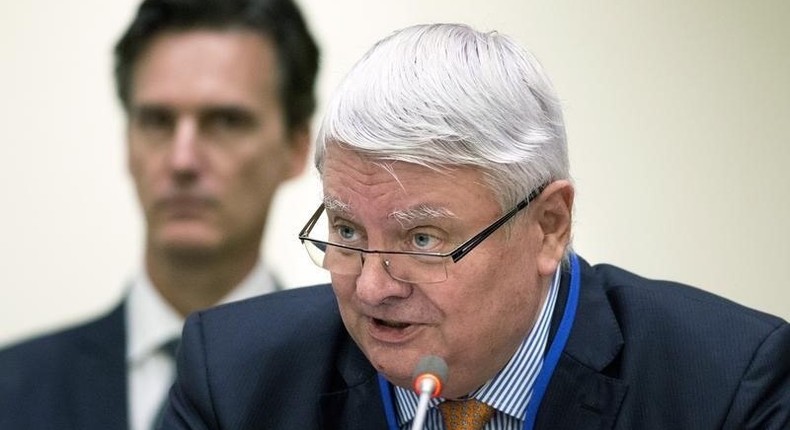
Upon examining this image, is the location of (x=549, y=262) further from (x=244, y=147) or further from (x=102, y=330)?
(x=102, y=330)

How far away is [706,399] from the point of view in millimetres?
2283

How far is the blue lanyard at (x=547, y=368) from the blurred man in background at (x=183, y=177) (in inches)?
37.5

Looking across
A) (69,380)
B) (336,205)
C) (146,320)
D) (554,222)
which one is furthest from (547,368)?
(69,380)

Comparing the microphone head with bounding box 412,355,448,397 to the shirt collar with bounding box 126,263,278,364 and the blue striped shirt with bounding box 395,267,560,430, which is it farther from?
the shirt collar with bounding box 126,263,278,364

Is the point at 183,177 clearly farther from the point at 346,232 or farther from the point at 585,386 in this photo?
the point at 585,386

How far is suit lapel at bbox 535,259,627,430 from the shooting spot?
2.30 metres

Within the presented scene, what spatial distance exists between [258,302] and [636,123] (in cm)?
131

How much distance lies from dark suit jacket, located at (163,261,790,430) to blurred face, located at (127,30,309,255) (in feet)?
2.21

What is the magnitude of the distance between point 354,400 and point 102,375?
1013mm

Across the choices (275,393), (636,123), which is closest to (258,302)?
(275,393)

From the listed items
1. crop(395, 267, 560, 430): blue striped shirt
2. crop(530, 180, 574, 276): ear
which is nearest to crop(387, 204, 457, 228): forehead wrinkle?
crop(530, 180, 574, 276): ear

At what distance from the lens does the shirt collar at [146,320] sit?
3.21 metres

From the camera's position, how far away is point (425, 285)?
211cm

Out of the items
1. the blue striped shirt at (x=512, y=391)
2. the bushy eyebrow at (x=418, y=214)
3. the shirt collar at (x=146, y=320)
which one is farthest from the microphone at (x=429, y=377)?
the shirt collar at (x=146, y=320)
